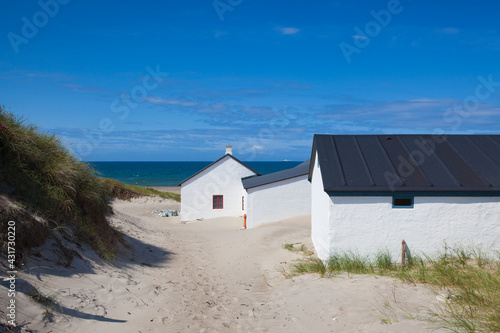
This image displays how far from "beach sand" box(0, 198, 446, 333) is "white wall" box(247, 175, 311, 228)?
401 inches

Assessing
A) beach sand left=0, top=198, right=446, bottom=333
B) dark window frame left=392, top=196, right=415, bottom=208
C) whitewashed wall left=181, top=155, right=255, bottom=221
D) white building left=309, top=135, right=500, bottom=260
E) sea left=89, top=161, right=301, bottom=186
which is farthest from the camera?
sea left=89, top=161, right=301, bottom=186

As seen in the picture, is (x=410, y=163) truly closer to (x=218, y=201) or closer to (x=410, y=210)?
(x=410, y=210)

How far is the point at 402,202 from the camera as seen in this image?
10.6m

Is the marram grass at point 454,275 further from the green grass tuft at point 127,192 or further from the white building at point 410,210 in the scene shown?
the green grass tuft at point 127,192

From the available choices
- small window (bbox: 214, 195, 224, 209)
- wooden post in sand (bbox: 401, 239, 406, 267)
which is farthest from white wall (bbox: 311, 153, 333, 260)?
small window (bbox: 214, 195, 224, 209)

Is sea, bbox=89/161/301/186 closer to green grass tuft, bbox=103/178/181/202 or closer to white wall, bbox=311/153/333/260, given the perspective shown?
green grass tuft, bbox=103/178/181/202

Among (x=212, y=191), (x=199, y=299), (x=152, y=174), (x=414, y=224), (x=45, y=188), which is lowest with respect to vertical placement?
(x=199, y=299)

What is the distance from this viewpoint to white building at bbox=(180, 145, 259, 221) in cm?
2695

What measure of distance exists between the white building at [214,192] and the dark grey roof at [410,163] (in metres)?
15.2

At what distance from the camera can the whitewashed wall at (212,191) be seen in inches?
1061

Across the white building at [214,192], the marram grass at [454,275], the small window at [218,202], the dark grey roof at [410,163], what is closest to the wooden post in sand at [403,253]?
the marram grass at [454,275]

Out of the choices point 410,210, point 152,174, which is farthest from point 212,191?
point 152,174

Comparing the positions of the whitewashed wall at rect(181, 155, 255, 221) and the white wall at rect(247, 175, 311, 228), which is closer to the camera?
the white wall at rect(247, 175, 311, 228)

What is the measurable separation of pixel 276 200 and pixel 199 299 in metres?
14.0
